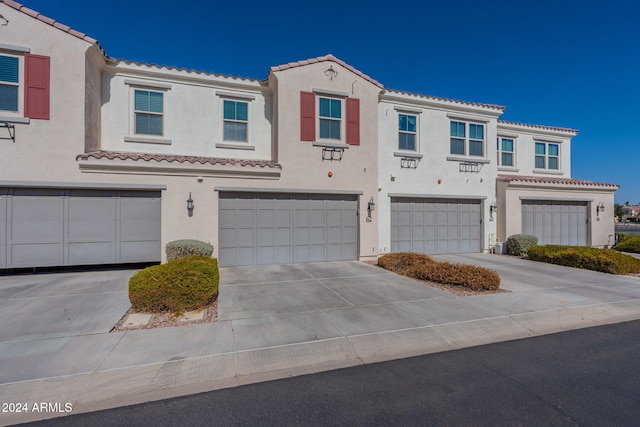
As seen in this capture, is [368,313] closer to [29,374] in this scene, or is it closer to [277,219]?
[29,374]

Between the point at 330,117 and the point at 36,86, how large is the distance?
29.6 feet

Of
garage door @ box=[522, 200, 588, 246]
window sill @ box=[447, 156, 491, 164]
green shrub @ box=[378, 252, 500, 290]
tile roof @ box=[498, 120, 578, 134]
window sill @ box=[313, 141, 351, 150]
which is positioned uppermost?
tile roof @ box=[498, 120, 578, 134]

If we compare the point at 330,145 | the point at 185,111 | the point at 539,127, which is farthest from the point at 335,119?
the point at 539,127

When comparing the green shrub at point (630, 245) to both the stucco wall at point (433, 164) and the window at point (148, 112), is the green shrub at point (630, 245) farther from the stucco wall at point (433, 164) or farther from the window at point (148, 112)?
the window at point (148, 112)

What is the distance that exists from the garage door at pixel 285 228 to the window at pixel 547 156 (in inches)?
454

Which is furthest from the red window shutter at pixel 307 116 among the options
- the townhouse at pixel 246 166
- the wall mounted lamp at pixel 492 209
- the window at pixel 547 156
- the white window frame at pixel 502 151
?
the window at pixel 547 156

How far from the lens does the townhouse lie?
28.4ft

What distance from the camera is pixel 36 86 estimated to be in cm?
861

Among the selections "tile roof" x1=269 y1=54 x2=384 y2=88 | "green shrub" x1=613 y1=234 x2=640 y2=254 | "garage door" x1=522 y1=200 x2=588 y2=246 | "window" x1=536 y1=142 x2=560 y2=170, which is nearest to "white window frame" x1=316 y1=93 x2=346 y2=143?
"tile roof" x1=269 y1=54 x2=384 y2=88

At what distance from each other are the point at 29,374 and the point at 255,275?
562cm

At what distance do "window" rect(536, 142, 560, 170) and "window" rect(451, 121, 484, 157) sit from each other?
4.66 metres

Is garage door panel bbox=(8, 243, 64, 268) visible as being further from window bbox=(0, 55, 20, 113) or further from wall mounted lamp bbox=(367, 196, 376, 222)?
wall mounted lamp bbox=(367, 196, 376, 222)

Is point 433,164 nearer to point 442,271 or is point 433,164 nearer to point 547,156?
point 442,271

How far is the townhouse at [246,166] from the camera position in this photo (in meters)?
8.66
